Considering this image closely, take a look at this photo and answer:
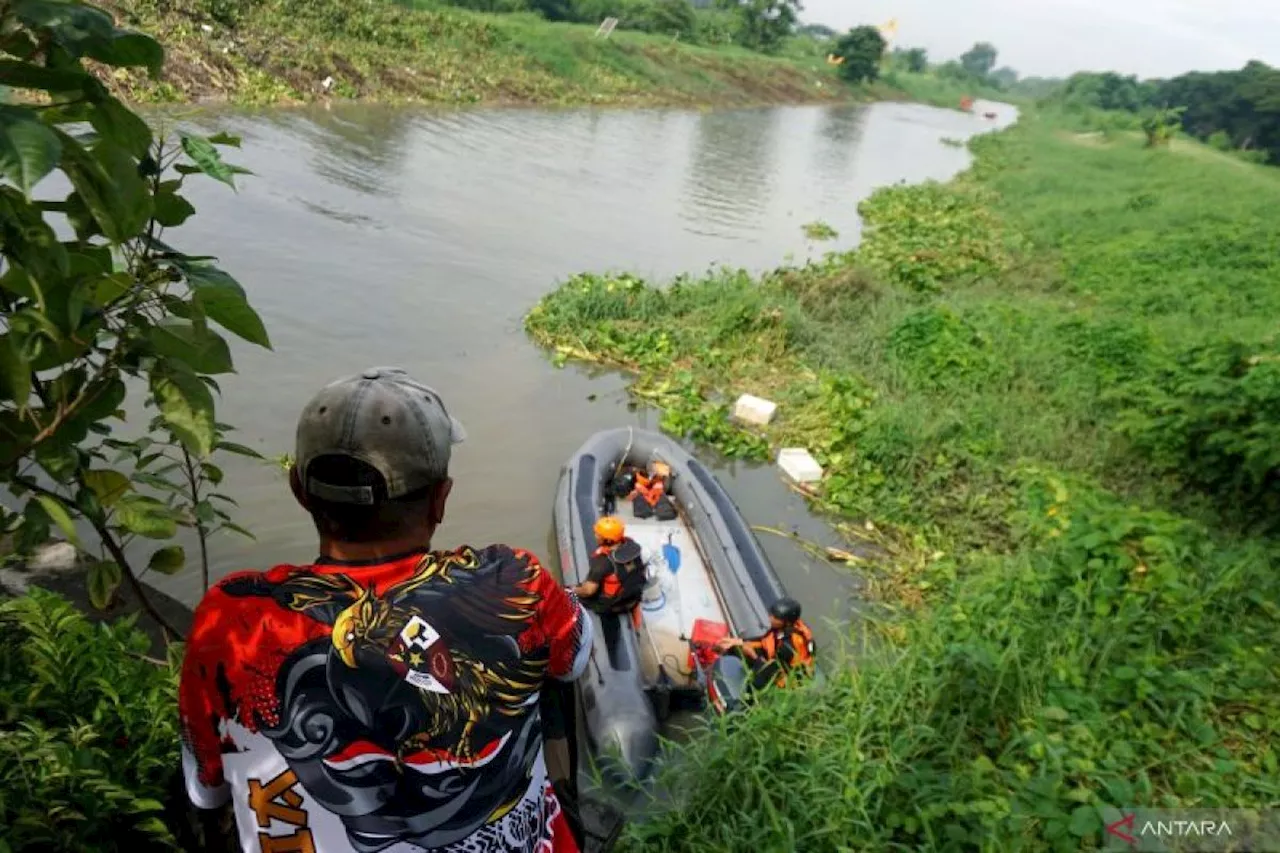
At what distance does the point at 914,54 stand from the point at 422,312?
101m

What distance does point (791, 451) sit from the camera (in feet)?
24.5

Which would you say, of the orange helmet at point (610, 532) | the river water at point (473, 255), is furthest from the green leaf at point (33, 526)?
the river water at point (473, 255)

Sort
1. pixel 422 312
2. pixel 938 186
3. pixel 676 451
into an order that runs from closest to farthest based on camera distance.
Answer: pixel 676 451, pixel 422 312, pixel 938 186

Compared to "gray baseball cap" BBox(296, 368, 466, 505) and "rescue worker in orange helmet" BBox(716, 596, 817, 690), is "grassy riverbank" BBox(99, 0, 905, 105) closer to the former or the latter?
"rescue worker in orange helmet" BBox(716, 596, 817, 690)

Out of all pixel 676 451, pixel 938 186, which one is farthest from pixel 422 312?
pixel 938 186

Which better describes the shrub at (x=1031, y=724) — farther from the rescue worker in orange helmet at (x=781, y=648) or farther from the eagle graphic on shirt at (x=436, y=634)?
the eagle graphic on shirt at (x=436, y=634)

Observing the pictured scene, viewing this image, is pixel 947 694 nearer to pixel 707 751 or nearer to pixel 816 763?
pixel 816 763

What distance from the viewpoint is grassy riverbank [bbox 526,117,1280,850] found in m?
2.98

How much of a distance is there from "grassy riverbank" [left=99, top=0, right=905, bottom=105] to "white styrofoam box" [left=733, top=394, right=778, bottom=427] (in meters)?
7.90

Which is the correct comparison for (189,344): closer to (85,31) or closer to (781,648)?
(85,31)

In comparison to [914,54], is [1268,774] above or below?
below

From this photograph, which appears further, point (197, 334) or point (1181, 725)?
point (1181, 725)

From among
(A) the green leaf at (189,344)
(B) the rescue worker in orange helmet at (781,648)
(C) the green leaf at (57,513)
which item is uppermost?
(A) the green leaf at (189,344)

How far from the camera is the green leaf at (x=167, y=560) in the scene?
6.83 feet
